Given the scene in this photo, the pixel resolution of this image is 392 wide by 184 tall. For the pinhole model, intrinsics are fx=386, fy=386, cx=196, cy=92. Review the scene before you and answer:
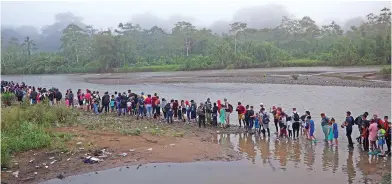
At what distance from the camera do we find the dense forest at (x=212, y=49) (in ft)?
204

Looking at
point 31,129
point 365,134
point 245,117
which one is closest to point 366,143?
point 365,134

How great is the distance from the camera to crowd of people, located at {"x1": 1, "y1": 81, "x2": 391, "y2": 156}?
12523 mm

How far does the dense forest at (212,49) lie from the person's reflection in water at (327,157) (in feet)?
152

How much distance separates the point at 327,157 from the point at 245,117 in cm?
444

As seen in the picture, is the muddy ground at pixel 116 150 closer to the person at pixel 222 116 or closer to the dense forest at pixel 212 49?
the person at pixel 222 116

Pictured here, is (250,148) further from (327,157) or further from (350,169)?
(350,169)

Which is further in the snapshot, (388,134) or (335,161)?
(388,134)

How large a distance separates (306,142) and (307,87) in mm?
21558

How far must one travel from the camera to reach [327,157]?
12281mm

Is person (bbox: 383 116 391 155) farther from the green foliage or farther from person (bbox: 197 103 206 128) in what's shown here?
the green foliage

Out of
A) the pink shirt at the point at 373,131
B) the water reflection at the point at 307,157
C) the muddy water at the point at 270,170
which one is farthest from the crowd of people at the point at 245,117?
the muddy water at the point at 270,170

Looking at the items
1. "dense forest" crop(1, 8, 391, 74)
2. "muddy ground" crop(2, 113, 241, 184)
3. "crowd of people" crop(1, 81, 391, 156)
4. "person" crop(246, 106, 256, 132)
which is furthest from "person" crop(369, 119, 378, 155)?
"dense forest" crop(1, 8, 391, 74)

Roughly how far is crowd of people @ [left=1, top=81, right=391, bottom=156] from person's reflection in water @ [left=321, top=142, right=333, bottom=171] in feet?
1.97

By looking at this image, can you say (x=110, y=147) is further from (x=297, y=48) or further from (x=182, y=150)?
(x=297, y=48)
